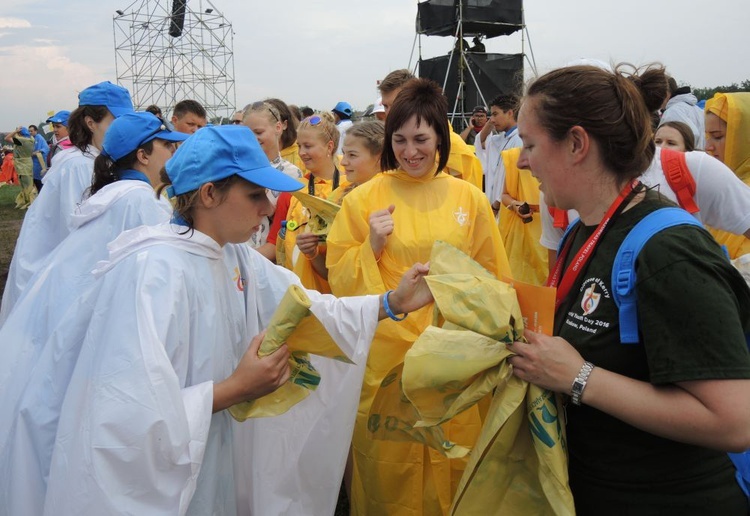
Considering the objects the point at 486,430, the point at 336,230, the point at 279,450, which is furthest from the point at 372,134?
the point at 486,430

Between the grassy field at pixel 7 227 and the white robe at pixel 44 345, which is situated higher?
the white robe at pixel 44 345

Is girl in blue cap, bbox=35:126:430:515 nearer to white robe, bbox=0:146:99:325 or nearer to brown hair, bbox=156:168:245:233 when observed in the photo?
brown hair, bbox=156:168:245:233

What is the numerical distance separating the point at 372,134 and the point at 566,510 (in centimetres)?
310

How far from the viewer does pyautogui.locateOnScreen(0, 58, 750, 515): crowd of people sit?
1468mm

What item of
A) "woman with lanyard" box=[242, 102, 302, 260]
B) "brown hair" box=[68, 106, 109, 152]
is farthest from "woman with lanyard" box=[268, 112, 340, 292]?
"brown hair" box=[68, 106, 109, 152]

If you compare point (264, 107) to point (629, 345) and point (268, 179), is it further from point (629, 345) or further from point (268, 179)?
point (629, 345)

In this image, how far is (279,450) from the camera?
261 centimetres

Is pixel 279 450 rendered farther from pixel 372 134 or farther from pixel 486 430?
pixel 372 134

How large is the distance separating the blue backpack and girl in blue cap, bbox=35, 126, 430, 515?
3.24 ft

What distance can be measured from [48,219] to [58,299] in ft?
7.02

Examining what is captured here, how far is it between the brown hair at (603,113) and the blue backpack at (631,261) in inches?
8.1

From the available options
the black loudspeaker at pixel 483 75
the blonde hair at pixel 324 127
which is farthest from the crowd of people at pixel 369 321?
the black loudspeaker at pixel 483 75

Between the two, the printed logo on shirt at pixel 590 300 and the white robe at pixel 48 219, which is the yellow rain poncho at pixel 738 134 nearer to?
the printed logo on shirt at pixel 590 300

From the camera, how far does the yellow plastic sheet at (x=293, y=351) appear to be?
6.93 feet
